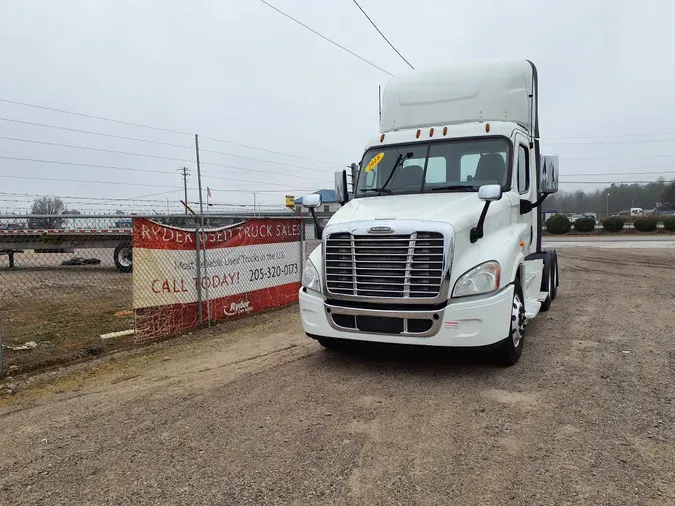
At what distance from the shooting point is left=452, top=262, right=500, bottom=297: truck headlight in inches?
189

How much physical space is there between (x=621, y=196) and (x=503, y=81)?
10002 cm

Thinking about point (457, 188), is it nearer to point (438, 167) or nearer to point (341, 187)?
point (438, 167)

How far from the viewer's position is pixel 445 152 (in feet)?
20.6

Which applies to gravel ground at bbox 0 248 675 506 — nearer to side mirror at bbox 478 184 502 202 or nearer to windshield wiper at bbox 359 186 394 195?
side mirror at bbox 478 184 502 202

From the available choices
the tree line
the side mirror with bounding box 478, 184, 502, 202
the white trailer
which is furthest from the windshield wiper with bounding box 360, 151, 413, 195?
the tree line

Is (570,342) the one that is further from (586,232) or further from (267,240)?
(586,232)

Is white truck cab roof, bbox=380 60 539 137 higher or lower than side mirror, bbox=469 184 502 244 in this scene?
higher

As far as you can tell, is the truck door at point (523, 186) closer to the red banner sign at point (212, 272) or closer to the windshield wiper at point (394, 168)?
the windshield wiper at point (394, 168)

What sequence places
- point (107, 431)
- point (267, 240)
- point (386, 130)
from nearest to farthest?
1. point (107, 431)
2. point (386, 130)
3. point (267, 240)

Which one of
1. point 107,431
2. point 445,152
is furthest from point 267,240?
point 107,431

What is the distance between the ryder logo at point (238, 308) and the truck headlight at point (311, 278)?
3.02 meters

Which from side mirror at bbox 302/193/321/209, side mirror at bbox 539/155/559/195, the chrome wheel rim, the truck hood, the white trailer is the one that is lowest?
the chrome wheel rim

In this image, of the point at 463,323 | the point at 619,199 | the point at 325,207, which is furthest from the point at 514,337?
the point at 619,199

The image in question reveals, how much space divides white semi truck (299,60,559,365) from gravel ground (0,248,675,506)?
1.91 ft
